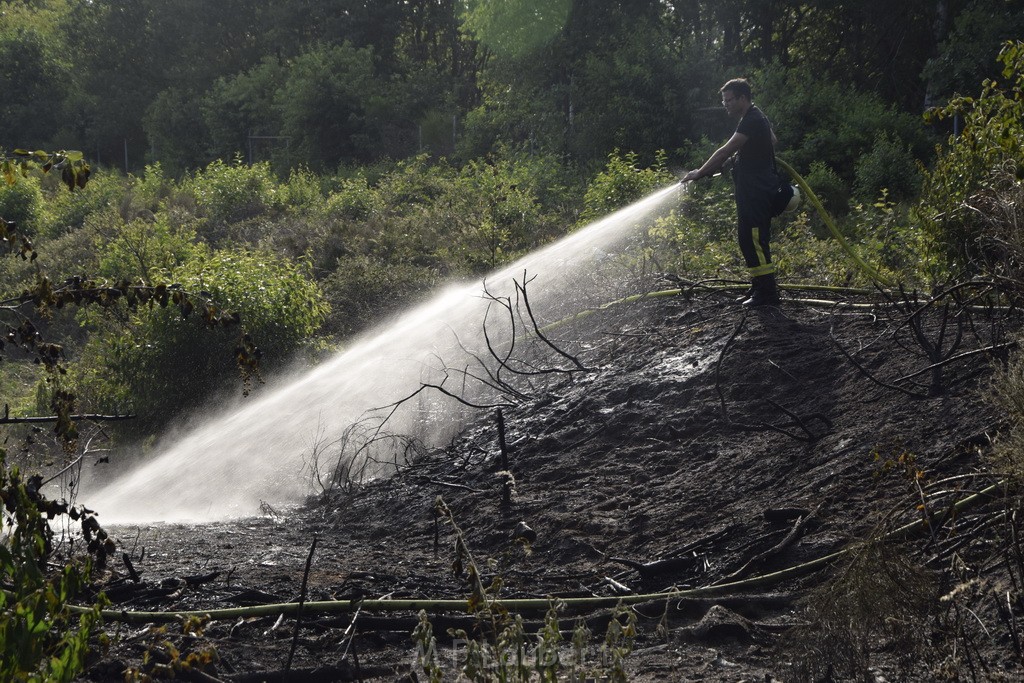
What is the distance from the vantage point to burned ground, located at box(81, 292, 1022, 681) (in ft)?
12.7

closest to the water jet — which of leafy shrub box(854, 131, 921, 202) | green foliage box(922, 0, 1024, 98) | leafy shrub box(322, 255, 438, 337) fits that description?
leafy shrub box(322, 255, 438, 337)

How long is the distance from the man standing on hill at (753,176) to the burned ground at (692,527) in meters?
0.36

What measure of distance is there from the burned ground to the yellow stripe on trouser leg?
14.2 inches

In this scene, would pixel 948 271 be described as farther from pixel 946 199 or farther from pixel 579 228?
pixel 579 228

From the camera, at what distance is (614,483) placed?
6.53 m

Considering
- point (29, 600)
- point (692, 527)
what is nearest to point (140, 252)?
point (692, 527)

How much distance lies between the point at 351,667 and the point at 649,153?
63.5 feet

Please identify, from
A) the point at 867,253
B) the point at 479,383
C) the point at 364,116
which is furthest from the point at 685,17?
the point at 479,383

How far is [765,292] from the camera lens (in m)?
8.38

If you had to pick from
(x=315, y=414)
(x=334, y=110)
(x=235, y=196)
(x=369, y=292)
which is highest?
(x=334, y=110)

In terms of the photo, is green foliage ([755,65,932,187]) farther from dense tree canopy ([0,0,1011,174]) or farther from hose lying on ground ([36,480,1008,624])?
hose lying on ground ([36,480,1008,624])

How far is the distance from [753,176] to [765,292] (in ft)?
2.90

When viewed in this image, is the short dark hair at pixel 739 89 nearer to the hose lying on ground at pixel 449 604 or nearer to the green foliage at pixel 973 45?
the hose lying on ground at pixel 449 604

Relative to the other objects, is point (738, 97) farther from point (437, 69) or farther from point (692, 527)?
point (437, 69)
